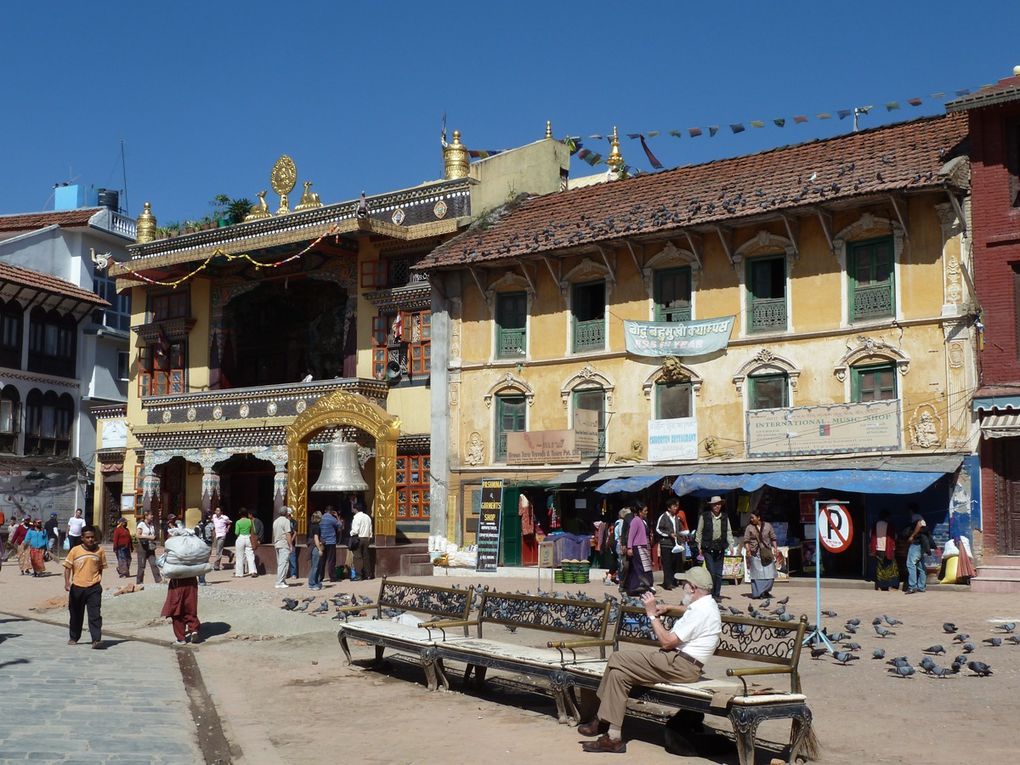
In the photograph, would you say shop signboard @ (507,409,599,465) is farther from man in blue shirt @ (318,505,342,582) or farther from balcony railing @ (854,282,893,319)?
balcony railing @ (854,282,893,319)

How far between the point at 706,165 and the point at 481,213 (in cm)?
612

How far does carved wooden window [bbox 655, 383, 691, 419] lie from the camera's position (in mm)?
26984

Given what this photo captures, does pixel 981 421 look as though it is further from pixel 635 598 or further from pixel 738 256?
pixel 635 598

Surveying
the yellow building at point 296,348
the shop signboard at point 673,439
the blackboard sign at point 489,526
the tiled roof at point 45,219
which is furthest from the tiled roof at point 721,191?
the tiled roof at point 45,219

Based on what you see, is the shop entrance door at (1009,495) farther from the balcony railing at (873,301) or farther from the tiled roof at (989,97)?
the tiled roof at (989,97)

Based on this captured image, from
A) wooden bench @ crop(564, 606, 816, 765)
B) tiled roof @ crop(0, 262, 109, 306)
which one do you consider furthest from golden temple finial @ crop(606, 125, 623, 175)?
wooden bench @ crop(564, 606, 816, 765)

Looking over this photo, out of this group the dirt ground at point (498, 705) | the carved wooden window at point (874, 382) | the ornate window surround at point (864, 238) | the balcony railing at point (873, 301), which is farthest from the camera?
the balcony railing at point (873, 301)

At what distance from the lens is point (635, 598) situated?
18266 millimetres

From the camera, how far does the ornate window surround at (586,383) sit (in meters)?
28.0

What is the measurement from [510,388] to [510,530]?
11.7 feet

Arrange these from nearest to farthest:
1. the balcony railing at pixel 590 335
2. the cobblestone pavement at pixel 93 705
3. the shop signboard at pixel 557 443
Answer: the cobblestone pavement at pixel 93 705, the shop signboard at pixel 557 443, the balcony railing at pixel 590 335

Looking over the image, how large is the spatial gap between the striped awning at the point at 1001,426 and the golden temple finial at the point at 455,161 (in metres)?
15.6

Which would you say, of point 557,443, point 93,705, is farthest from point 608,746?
point 557,443

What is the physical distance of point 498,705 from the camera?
1119 centimetres
